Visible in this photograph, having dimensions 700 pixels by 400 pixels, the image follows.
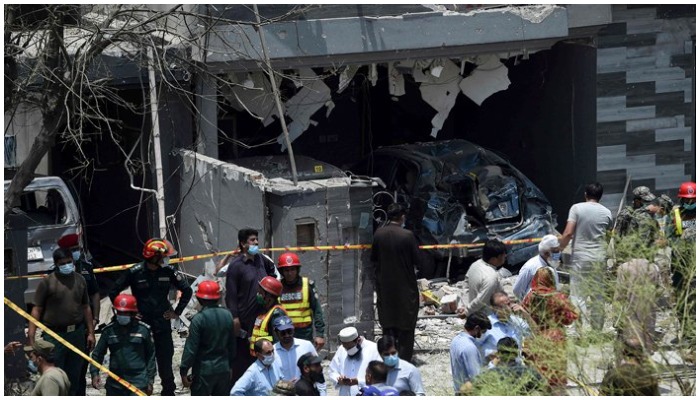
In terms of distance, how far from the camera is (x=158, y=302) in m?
10.5

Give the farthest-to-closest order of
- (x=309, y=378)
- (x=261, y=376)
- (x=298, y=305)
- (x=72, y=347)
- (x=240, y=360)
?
(x=240, y=360) < (x=298, y=305) < (x=72, y=347) < (x=261, y=376) < (x=309, y=378)

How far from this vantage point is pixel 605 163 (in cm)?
1639

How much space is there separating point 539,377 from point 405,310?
3.29 metres

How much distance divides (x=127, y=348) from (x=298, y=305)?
59.8 inches

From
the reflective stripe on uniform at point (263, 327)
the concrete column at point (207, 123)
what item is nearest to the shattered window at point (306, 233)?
the reflective stripe on uniform at point (263, 327)

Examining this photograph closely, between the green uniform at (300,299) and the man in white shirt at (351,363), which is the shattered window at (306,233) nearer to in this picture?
the green uniform at (300,299)

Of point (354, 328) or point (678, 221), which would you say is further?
point (678, 221)

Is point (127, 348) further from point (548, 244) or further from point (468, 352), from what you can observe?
point (548, 244)

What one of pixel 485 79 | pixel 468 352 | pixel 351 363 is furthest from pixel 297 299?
pixel 485 79

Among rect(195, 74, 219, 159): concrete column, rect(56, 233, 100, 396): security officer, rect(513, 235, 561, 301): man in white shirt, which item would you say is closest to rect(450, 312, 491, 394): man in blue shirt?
rect(513, 235, 561, 301): man in white shirt

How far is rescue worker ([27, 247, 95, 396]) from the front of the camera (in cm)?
1022

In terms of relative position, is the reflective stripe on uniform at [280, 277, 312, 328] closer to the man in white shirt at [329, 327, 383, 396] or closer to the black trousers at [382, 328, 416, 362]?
the black trousers at [382, 328, 416, 362]

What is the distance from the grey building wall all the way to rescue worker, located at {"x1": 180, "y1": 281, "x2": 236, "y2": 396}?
319 inches

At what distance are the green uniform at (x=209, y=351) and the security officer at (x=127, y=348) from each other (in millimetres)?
324
